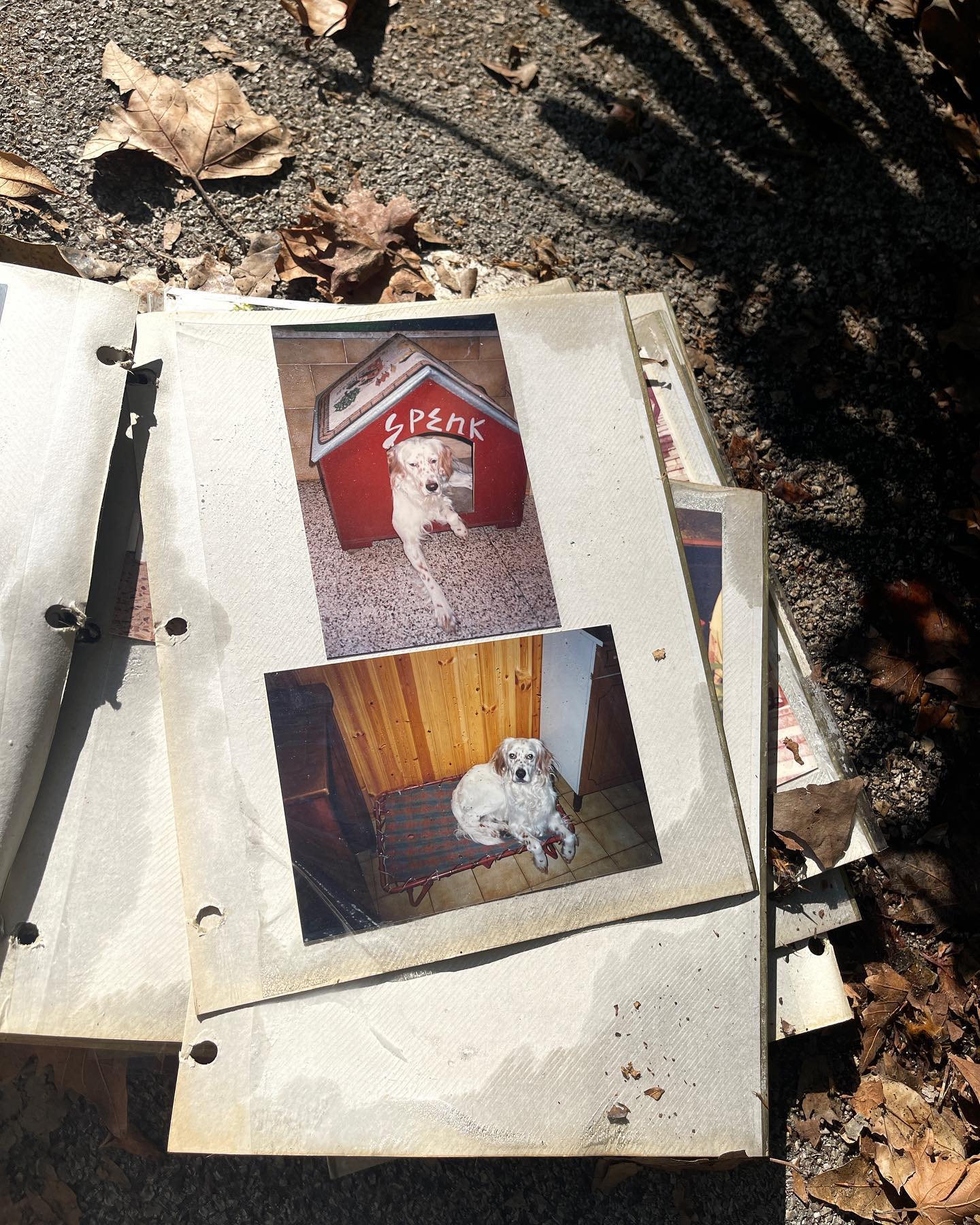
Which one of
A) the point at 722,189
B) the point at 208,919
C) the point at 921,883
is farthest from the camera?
the point at 722,189

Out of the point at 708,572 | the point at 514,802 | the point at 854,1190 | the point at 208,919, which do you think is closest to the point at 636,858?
the point at 514,802

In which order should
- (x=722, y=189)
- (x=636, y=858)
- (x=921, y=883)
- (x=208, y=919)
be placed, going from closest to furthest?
(x=208, y=919)
(x=636, y=858)
(x=921, y=883)
(x=722, y=189)

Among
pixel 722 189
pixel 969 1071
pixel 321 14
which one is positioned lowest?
pixel 969 1071

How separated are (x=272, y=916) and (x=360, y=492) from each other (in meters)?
0.61

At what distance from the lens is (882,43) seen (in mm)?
1862

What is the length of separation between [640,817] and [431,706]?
0.34m

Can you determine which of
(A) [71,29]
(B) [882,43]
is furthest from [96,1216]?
(B) [882,43]

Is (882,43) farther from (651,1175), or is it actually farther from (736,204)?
(651,1175)

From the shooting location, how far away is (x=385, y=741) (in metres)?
1.22

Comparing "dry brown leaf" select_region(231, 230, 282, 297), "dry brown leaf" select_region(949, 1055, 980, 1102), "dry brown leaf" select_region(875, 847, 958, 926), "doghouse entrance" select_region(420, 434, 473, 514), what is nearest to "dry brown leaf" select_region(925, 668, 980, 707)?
"dry brown leaf" select_region(875, 847, 958, 926)

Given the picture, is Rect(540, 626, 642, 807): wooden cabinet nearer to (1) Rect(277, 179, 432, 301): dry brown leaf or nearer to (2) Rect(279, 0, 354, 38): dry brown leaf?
(1) Rect(277, 179, 432, 301): dry brown leaf

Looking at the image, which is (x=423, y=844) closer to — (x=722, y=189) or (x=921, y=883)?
(x=921, y=883)

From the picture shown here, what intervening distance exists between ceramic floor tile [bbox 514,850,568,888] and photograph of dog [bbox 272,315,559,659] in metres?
0.32

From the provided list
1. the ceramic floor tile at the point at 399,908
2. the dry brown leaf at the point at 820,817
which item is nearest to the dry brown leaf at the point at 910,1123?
the dry brown leaf at the point at 820,817
